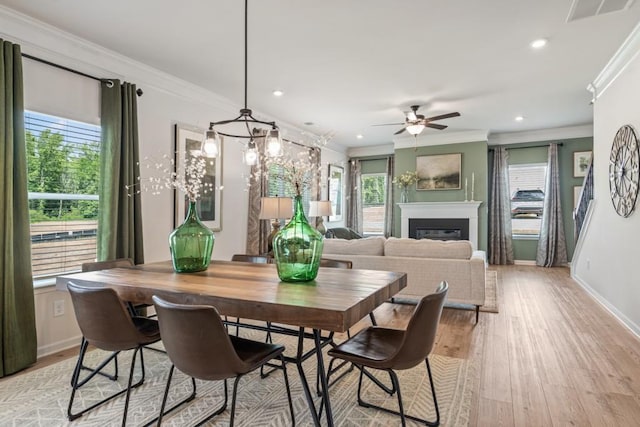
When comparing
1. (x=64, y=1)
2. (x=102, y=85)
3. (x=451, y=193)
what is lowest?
(x=451, y=193)

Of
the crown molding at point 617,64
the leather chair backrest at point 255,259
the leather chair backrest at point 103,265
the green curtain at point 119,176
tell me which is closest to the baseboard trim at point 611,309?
the crown molding at point 617,64

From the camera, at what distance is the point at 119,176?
11.5 feet

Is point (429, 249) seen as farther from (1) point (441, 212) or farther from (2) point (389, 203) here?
(2) point (389, 203)

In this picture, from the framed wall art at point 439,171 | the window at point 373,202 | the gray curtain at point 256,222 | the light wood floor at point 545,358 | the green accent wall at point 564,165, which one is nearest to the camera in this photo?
the light wood floor at point 545,358

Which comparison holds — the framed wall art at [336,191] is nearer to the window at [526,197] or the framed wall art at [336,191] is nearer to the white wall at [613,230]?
the window at [526,197]

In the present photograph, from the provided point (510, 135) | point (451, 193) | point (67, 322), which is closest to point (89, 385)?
point (67, 322)

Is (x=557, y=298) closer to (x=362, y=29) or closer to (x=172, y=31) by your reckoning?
(x=362, y=29)

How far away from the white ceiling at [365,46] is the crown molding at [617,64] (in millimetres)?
77

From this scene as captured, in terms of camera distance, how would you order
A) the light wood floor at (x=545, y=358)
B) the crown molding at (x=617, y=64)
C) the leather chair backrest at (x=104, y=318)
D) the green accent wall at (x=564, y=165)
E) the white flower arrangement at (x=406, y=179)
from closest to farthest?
the leather chair backrest at (x=104, y=318) < the light wood floor at (x=545, y=358) < the crown molding at (x=617, y=64) < the green accent wall at (x=564, y=165) < the white flower arrangement at (x=406, y=179)

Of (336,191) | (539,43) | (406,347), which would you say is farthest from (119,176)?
(336,191)

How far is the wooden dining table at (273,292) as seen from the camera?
4.97ft

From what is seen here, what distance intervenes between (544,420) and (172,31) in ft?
12.6

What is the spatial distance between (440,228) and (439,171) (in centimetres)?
118

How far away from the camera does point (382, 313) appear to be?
419cm
